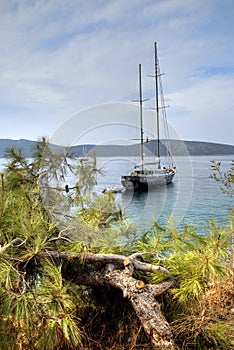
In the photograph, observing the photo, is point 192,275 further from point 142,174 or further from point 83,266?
point 142,174

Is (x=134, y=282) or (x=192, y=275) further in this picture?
(x=192, y=275)

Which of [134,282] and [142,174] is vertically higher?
[142,174]

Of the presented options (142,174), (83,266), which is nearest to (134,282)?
(83,266)

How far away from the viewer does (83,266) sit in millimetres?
1281

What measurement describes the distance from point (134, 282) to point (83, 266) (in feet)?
0.73

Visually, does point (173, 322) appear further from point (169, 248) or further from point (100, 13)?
point (100, 13)

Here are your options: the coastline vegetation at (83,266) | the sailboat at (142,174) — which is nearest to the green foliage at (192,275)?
the coastline vegetation at (83,266)

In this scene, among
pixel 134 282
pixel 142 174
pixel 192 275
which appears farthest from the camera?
pixel 142 174

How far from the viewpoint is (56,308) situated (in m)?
1.09

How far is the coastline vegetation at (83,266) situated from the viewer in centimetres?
110

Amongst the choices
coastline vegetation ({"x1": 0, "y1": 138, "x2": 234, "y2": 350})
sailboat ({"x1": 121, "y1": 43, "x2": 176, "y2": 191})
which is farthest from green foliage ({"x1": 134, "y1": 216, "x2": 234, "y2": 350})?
sailboat ({"x1": 121, "y1": 43, "x2": 176, "y2": 191})

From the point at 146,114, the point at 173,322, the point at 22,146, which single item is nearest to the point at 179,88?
the point at 146,114

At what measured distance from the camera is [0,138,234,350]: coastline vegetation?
43.3 inches

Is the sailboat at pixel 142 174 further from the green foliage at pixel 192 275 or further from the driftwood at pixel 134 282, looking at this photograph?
the driftwood at pixel 134 282
